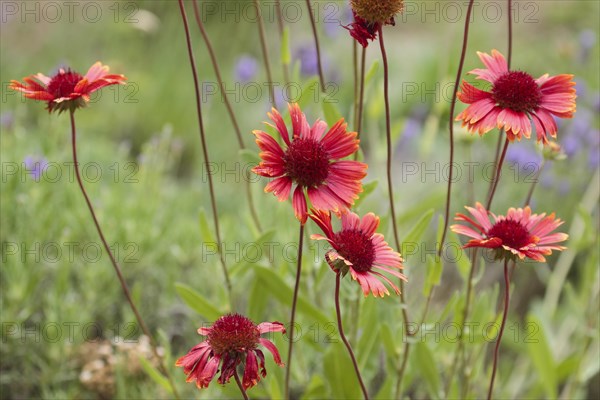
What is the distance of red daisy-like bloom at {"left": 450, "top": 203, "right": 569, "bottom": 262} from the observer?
112 cm

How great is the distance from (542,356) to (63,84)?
4.62 ft

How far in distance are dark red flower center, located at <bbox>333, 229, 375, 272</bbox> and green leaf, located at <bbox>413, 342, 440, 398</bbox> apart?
55 cm

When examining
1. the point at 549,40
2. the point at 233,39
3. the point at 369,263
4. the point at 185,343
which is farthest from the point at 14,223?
the point at 549,40

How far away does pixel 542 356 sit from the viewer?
198 centimetres

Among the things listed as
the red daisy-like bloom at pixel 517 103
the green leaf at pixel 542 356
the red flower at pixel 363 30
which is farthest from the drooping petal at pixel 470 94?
the green leaf at pixel 542 356

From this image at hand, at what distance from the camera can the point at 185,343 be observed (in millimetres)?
2332

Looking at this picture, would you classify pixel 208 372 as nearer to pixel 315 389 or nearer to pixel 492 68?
pixel 315 389

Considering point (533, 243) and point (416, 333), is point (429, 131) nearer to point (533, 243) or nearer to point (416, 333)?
point (416, 333)

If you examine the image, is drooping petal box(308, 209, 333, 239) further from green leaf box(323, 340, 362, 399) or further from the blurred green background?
green leaf box(323, 340, 362, 399)

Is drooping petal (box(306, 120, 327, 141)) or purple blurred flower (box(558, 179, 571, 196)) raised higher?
drooping petal (box(306, 120, 327, 141))

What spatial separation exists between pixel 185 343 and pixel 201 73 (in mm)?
2436

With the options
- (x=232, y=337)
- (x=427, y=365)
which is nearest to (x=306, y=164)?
(x=232, y=337)

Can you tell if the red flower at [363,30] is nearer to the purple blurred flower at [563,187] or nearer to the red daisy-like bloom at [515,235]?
the red daisy-like bloom at [515,235]

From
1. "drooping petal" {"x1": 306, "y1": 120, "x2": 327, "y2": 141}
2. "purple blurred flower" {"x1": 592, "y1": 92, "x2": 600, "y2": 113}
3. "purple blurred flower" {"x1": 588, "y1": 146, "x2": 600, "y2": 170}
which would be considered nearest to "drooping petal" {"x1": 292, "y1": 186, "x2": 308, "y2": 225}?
"drooping petal" {"x1": 306, "y1": 120, "x2": 327, "y2": 141}
